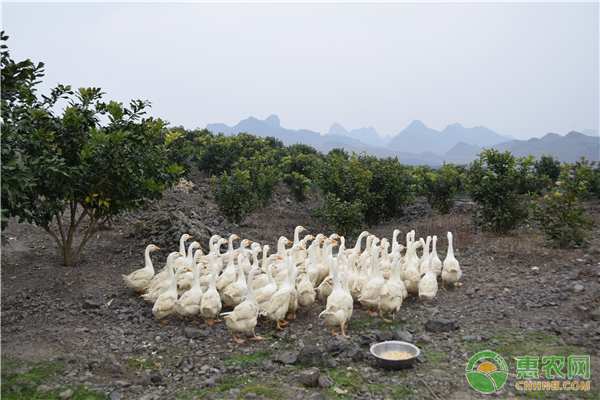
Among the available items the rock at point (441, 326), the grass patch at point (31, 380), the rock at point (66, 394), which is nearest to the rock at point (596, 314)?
the rock at point (441, 326)

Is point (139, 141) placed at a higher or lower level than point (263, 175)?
higher

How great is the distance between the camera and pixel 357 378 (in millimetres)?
4477

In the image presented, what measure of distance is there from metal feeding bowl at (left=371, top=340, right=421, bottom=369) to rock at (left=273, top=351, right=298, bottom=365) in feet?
3.53

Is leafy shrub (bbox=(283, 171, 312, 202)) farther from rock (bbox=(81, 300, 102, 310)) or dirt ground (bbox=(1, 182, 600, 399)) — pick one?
rock (bbox=(81, 300, 102, 310))

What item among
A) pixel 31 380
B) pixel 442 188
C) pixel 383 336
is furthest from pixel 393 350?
pixel 442 188

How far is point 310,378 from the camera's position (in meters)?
4.30

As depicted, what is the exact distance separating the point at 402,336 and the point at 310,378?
1910 millimetres

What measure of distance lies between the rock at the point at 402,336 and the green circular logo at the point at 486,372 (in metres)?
0.96

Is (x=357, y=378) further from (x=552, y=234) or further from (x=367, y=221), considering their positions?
(x=367, y=221)

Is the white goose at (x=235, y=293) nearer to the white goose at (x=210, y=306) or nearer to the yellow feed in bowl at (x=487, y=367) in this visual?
the white goose at (x=210, y=306)

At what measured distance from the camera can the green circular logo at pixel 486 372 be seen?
4.22m

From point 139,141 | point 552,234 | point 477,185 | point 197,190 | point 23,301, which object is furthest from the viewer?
point 197,190

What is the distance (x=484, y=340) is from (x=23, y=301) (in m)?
7.81

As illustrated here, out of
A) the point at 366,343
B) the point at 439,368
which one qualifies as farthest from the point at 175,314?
the point at 439,368
